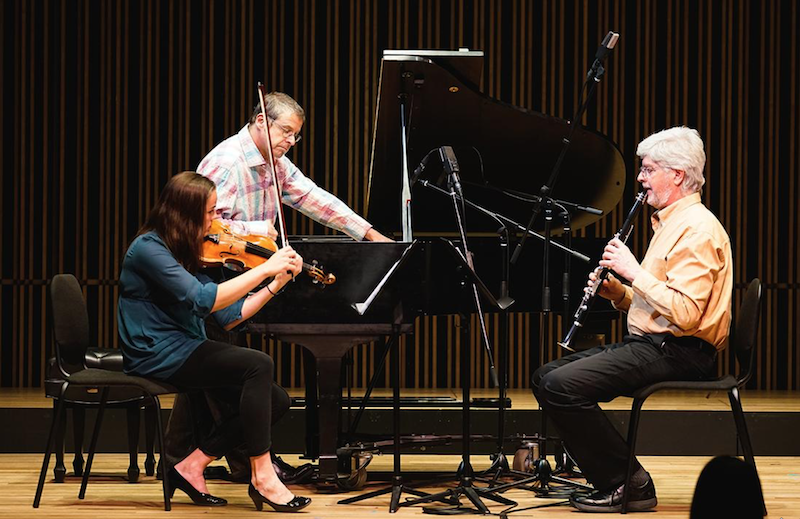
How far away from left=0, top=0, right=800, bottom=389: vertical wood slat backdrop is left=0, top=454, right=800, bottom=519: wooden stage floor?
1.71m

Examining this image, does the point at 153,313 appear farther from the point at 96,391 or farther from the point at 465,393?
the point at 465,393

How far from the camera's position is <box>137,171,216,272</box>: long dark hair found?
130 inches

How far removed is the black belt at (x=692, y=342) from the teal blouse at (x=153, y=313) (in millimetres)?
1490

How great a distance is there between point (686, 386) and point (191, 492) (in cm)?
174

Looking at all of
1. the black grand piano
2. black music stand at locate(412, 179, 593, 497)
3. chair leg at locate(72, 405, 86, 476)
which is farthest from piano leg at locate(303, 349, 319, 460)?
chair leg at locate(72, 405, 86, 476)

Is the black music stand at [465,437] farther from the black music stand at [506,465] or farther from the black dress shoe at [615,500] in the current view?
the black dress shoe at [615,500]

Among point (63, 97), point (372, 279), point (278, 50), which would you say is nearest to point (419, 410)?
point (372, 279)

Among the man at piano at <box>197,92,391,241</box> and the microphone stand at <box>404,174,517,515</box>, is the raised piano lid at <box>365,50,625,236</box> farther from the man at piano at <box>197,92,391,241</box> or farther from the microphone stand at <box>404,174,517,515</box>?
the microphone stand at <box>404,174,517,515</box>

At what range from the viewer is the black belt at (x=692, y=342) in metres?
3.33

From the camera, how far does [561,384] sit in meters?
3.31

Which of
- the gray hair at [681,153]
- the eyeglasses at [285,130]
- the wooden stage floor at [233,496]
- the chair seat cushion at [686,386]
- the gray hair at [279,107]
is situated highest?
the gray hair at [279,107]

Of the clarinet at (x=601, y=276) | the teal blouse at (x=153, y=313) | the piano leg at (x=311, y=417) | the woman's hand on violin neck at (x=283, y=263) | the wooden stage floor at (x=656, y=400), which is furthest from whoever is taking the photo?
the wooden stage floor at (x=656, y=400)

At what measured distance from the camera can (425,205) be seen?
A: 443 cm

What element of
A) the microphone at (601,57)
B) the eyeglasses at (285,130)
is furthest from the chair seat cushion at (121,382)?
the microphone at (601,57)
